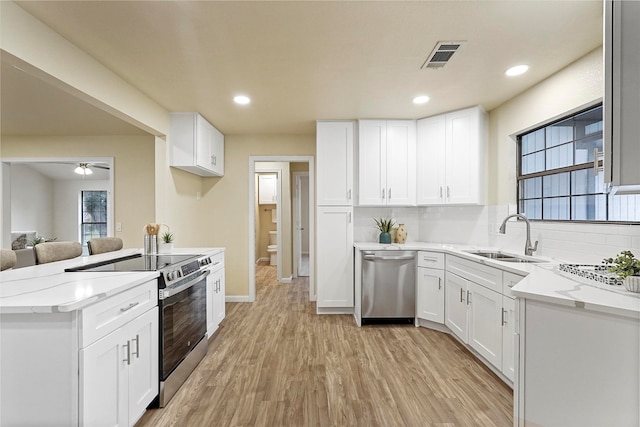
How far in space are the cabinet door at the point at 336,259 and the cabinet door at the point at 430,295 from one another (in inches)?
32.3

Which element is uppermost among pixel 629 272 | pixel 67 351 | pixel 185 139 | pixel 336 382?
pixel 185 139

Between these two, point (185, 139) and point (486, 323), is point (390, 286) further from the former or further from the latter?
point (185, 139)

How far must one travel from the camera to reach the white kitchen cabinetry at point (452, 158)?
132 inches

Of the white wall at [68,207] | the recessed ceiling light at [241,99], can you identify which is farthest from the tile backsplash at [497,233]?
the white wall at [68,207]

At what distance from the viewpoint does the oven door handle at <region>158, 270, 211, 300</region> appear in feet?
6.73

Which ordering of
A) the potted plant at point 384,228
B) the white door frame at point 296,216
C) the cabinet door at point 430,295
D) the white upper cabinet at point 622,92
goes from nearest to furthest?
the white upper cabinet at point 622,92 < the cabinet door at point 430,295 < the potted plant at point 384,228 < the white door frame at point 296,216

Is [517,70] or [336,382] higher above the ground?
[517,70]

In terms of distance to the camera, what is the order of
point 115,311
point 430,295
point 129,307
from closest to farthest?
1. point 115,311
2. point 129,307
3. point 430,295

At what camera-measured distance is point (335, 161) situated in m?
3.84

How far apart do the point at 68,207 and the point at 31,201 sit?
775 mm

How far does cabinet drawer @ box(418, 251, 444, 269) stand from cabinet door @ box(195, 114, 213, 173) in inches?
110

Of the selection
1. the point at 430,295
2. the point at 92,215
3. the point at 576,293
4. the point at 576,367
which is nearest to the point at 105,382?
the point at 576,367

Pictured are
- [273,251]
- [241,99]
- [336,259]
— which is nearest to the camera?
[241,99]

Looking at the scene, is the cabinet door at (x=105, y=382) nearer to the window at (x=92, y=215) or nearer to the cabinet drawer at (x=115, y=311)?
the cabinet drawer at (x=115, y=311)
